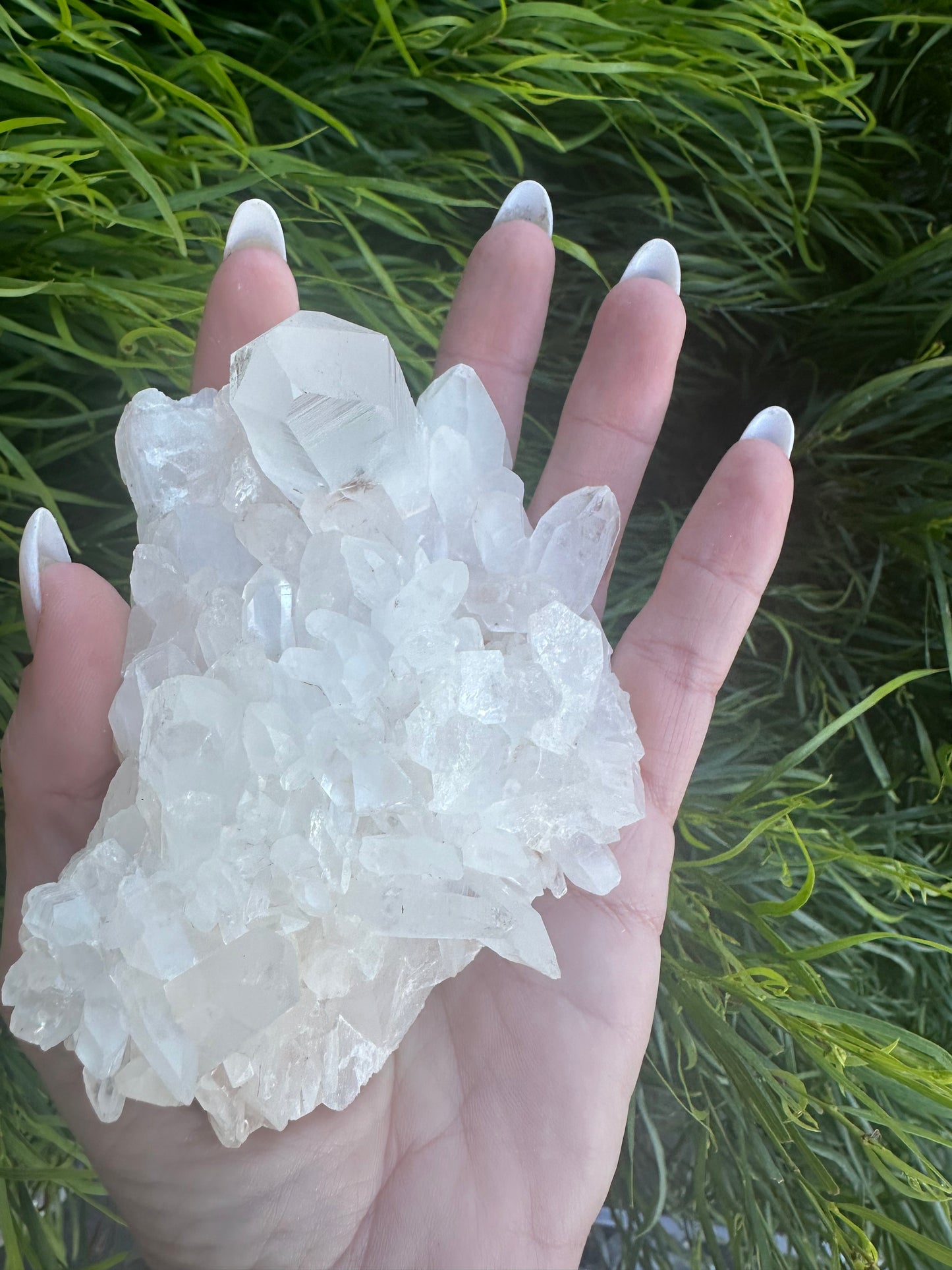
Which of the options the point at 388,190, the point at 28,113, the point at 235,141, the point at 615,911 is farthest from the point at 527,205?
the point at 615,911

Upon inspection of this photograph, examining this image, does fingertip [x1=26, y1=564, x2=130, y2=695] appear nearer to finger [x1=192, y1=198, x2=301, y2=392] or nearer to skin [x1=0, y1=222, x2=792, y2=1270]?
skin [x1=0, y1=222, x2=792, y2=1270]

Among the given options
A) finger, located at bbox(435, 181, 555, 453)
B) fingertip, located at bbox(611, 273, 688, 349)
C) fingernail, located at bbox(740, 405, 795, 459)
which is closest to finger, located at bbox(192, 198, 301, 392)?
finger, located at bbox(435, 181, 555, 453)

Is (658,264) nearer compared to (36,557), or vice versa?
(36,557)

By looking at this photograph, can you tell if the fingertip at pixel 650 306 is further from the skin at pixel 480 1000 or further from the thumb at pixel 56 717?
the thumb at pixel 56 717

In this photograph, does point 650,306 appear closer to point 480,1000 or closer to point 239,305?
point 239,305

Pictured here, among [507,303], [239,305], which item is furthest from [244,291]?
[507,303]

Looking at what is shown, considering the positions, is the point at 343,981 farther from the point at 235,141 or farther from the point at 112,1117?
the point at 235,141

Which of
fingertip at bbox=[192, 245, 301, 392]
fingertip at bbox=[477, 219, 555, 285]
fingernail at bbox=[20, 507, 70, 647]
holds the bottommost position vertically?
fingernail at bbox=[20, 507, 70, 647]

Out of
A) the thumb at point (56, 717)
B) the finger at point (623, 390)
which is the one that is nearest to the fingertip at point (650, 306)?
the finger at point (623, 390)
